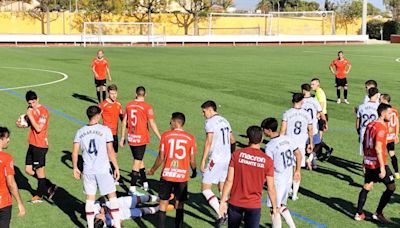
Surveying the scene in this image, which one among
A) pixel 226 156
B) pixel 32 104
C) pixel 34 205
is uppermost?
pixel 32 104

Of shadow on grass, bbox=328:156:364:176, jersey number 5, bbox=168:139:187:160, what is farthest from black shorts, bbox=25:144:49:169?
shadow on grass, bbox=328:156:364:176

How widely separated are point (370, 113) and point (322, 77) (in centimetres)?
2005

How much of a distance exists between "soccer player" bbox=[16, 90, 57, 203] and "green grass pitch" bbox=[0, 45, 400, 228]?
300mm

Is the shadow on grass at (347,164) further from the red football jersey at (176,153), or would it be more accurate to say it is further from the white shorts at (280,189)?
the red football jersey at (176,153)

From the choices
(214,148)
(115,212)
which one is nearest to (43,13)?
(214,148)

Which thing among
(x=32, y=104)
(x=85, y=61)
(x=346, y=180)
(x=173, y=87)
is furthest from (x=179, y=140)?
(x=85, y=61)

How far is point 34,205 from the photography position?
32.7 ft

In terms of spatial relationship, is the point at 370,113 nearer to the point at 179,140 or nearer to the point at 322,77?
the point at 179,140

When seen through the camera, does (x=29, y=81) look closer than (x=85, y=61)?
Yes

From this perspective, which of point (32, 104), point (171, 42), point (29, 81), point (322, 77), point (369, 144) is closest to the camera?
point (369, 144)

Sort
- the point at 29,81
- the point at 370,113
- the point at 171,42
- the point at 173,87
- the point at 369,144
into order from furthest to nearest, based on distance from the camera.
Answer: the point at 171,42 < the point at 29,81 < the point at 173,87 < the point at 370,113 < the point at 369,144

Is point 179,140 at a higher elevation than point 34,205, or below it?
higher

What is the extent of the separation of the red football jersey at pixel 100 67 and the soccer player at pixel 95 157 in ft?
42.6

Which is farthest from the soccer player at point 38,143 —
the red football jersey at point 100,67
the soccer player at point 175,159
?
the red football jersey at point 100,67
